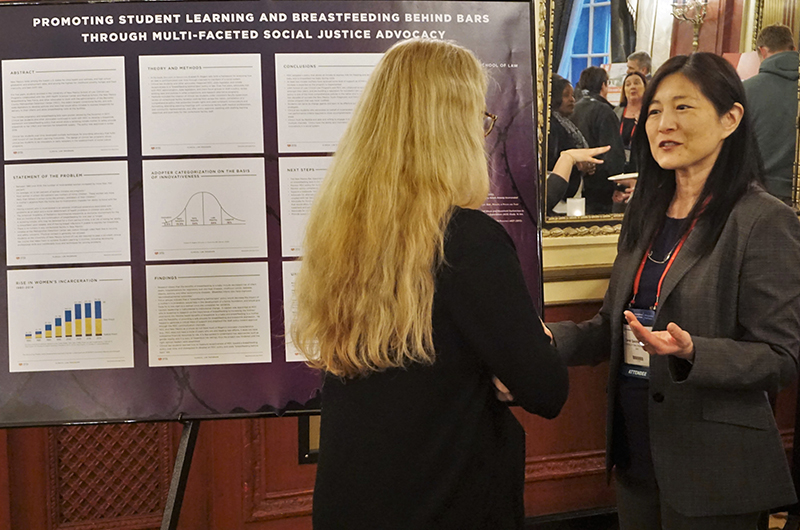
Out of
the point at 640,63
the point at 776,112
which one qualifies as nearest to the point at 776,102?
the point at 776,112

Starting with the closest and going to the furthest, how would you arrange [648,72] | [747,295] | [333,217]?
[333,217] → [747,295] → [648,72]

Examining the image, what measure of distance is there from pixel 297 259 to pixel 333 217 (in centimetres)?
Answer: 68

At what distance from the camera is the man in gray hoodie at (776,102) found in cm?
289

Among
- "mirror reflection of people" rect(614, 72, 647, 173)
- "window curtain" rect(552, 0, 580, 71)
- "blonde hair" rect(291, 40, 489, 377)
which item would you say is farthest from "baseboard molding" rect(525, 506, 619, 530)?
"blonde hair" rect(291, 40, 489, 377)

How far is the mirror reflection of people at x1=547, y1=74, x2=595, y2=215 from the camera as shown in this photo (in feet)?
8.67

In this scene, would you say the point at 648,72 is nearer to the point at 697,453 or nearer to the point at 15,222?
the point at 697,453

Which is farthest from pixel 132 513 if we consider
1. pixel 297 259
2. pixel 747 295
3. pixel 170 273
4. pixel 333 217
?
pixel 747 295

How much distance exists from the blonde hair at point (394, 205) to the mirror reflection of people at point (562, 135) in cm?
159

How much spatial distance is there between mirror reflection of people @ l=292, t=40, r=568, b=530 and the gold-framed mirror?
1.60 m

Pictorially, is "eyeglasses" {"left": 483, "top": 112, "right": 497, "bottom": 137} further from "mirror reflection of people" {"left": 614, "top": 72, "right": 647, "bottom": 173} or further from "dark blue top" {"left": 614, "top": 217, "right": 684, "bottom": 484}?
"mirror reflection of people" {"left": 614, "top": 72, "right": 647, "bottom": 173}

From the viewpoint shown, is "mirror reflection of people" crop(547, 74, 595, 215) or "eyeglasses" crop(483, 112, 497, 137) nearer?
"eyeglasses" crop(483, 112, 497, 137)

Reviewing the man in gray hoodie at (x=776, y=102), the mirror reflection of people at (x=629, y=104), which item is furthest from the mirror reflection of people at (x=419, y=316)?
the man in gray hoodie at (x=776, y=102)

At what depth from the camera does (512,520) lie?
3.90 ft

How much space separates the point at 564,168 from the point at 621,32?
601 mm
